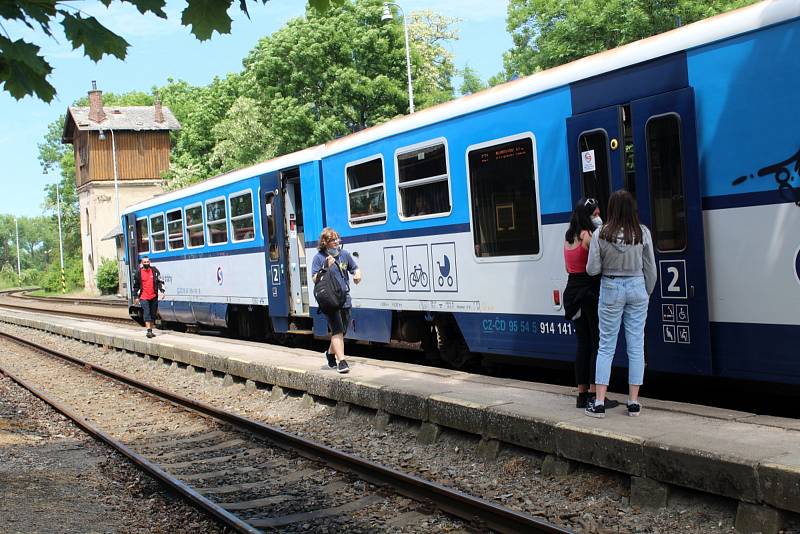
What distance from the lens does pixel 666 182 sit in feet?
22.9

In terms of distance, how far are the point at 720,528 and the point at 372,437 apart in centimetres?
406

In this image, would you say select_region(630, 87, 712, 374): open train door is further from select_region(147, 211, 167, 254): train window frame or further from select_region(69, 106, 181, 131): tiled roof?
select_region(69, 106, 181, 131): tiled roof

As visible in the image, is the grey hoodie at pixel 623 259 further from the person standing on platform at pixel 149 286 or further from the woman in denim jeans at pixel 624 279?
the person standing on platform at pixel 149 286

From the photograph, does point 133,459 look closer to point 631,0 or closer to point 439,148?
point 439,148

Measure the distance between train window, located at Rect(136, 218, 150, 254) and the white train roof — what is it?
10.6 meters

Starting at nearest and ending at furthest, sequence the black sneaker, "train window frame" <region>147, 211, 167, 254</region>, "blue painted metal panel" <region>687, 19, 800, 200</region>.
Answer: "blue painted metal panel" <region>687, 19, 800, 200</region>, the black sneaker, "train window frame" <region>147, 211, 167, 254</region>

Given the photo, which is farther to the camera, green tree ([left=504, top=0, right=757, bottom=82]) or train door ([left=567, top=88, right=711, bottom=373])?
green tree ([left=504, top=0, right=757, bottom=82])

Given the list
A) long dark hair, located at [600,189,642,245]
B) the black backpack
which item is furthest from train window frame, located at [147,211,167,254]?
long dark hair, located at [600,189,642,245]

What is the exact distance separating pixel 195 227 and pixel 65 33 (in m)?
14.7

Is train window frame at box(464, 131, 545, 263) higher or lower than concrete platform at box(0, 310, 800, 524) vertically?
higher

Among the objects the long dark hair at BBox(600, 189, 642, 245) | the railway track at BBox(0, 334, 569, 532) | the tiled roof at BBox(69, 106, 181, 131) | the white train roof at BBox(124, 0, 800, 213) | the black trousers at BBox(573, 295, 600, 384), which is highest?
the tiled roof at BBox(69, 106, 181, 131)

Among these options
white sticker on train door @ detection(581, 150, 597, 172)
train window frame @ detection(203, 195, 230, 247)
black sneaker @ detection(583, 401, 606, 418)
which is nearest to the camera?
black sneaker @ detection(583, 401, 606, 418)

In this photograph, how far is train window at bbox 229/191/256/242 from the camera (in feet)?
50.4

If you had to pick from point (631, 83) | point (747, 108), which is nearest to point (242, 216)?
point (631, 83)
